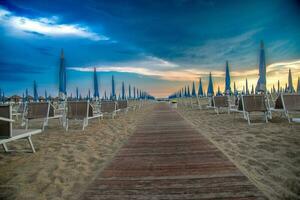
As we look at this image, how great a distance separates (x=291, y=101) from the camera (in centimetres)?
707

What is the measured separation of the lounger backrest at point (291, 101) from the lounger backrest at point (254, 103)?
683 mm

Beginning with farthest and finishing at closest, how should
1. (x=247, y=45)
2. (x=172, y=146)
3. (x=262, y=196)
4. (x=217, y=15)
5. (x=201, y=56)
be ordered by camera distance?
(x=201, y=56), (x=247, y=45), (x=217, y=15), (x=172, y=146), (x=262, y=196)

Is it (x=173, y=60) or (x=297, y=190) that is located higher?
(x=173, y=60)

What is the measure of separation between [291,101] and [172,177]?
653 cm

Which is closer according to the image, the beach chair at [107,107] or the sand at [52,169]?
the sand at [52,169]

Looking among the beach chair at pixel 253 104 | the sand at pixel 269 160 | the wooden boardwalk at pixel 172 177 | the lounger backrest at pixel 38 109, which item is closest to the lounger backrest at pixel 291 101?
the beach chair at pixel 253 104

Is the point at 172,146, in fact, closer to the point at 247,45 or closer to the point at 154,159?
the point at 154,159

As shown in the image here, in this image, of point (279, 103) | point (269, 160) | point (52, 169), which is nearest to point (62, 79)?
point (52, 169)

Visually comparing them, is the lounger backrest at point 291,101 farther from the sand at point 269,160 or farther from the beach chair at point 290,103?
the sand at point 269,160

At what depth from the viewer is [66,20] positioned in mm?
16234

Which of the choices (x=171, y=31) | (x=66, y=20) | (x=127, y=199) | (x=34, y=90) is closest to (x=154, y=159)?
(x=127, y=199)

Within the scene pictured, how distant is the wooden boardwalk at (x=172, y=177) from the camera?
2059mm

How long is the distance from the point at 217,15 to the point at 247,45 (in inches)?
389

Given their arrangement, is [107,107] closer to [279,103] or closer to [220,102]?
[220,102]
